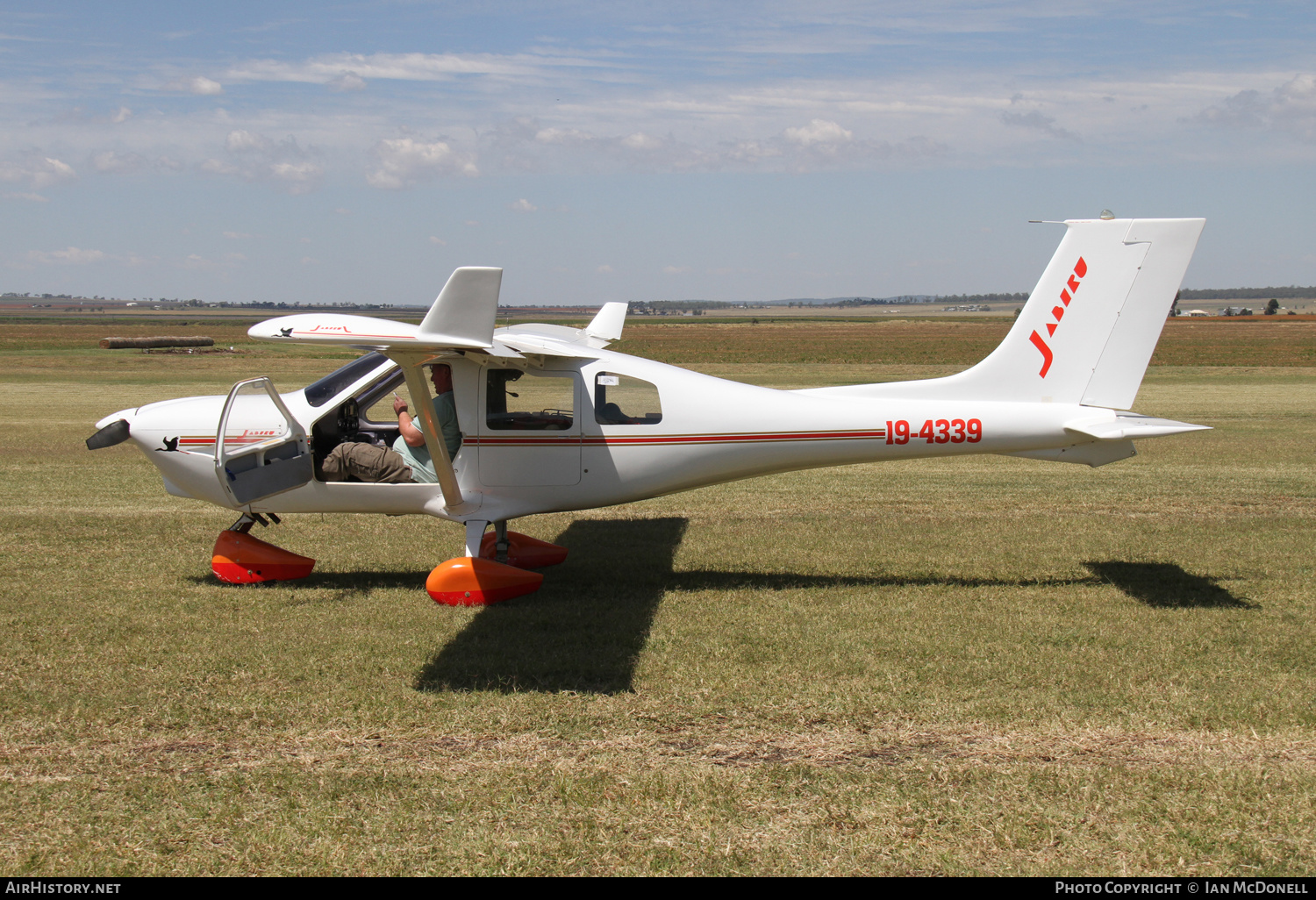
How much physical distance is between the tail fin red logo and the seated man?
493cm

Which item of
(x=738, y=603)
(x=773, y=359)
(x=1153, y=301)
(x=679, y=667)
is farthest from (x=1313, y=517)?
(x=773, y=359)

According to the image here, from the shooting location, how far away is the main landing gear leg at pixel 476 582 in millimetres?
7723

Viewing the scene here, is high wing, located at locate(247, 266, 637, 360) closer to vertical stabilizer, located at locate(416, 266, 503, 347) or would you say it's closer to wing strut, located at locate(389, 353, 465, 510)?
vertical stabilizer, located at locate(416, 266, 503, 347)

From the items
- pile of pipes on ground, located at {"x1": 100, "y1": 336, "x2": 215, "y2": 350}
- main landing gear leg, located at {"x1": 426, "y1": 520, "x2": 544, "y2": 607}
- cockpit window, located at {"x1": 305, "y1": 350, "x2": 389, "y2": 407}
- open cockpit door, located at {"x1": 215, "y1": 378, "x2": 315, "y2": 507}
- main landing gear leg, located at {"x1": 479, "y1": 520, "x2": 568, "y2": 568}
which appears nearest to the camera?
main landing gear leg, located at {"x1": 426, "y1": 520, "x2": 544, "y2": 607}

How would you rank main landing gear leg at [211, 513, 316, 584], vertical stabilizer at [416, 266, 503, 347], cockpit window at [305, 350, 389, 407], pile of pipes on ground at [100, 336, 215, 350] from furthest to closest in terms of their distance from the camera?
pile of pipes on ground at [100, 336, 215, 350], main landing gear leg at [211, 513, 316, 584], cockpit window at [305, 350, 389, 407], vertical stabilizer at [416, 266, 503, 347]

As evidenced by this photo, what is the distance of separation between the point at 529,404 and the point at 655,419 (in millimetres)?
1067

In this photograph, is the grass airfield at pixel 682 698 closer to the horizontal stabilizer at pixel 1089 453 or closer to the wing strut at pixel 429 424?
the wing strut at pixel 429 424

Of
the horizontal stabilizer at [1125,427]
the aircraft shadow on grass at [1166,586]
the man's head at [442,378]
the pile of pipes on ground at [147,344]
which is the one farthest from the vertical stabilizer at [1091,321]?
the pile of pipes on ground at [147,344]

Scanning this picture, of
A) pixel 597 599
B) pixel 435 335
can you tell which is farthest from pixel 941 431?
pixel 435 335

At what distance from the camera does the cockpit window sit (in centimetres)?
827

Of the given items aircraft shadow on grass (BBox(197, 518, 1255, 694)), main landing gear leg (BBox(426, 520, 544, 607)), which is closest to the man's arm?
main landing gear leg (BBox(426, 520, 544, 607))

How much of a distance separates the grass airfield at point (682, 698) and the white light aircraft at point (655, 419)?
2.97ft

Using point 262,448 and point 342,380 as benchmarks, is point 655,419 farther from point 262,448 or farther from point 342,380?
point 262,448
